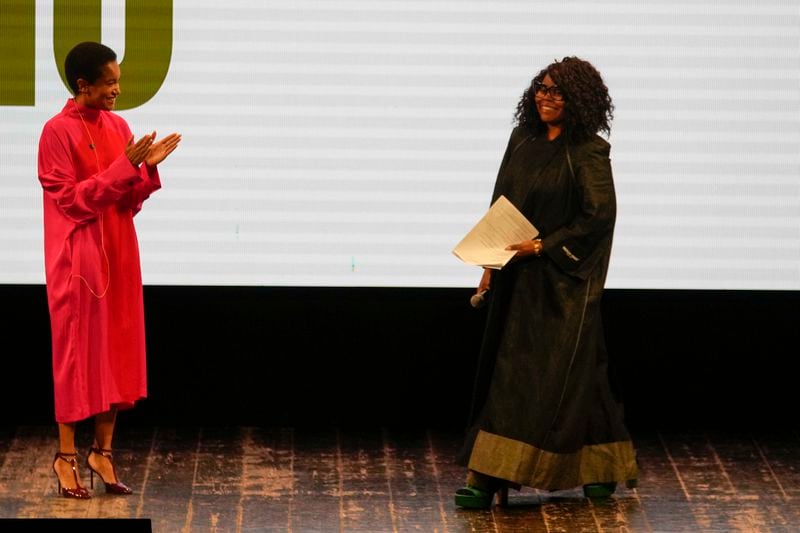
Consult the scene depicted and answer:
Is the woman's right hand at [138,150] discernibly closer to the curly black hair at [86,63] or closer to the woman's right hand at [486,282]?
the curly black hair at [86,63]

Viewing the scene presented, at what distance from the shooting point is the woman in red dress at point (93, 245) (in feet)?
17.6

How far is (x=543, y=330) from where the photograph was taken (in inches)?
215

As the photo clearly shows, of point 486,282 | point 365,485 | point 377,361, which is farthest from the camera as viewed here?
point 377,361

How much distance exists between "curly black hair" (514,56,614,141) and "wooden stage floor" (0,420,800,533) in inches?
46.9

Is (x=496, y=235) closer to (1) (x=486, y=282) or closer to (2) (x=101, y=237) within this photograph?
(1) (x=486, y=282)

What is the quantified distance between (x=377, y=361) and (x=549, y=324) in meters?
1.28

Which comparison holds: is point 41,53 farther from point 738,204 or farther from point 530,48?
point 738,204

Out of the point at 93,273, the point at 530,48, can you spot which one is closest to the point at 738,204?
the point at 530,48

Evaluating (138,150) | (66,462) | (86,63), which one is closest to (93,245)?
(138,150)

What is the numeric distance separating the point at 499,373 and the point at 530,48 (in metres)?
1.34

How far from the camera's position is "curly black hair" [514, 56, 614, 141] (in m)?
5.34

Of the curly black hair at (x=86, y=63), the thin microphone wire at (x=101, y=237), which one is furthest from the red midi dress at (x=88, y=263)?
the curly black hair at (x=86, y=63)

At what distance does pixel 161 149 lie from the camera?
539 cm

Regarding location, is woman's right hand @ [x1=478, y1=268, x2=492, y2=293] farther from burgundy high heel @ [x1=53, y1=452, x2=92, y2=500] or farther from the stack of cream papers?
burgundy high heel @ [x1=53, y1=452, x2=92, y2=500]
